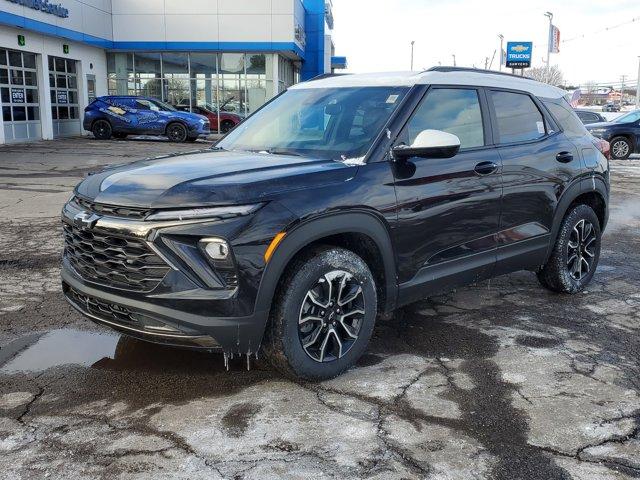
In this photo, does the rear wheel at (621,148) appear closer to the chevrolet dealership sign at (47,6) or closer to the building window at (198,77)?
the building window at (198,77)

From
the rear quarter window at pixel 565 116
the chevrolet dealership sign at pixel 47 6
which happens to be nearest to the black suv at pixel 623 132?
the rear quarter window at pixel 565 116

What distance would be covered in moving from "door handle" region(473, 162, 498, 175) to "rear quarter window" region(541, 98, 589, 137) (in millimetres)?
1187

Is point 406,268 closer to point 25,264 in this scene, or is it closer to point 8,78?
point 25,264

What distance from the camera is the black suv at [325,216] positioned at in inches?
125

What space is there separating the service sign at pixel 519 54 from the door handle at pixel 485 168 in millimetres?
44151

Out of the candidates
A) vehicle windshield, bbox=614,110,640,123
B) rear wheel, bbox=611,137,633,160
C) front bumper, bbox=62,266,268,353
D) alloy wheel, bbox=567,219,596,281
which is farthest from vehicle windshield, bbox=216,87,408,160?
rear wheel, bbox=611,137,633,160

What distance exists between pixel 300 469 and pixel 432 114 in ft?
8.18

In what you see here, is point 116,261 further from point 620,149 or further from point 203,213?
point 620,149

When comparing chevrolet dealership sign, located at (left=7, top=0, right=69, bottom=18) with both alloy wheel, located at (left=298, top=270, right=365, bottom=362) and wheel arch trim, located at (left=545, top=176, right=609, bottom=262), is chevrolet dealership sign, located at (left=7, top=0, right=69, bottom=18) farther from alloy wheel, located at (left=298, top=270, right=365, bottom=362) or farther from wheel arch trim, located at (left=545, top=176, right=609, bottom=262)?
alloy wheel, located at (left=298, top=270, right=365, bottom=362)

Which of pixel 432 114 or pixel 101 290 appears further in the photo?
pixel 432 114

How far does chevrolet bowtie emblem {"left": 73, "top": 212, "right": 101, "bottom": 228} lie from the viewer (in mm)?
3372

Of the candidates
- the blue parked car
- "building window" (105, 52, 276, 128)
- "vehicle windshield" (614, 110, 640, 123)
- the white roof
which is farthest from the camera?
"building window" (105, 52, 276, 128)

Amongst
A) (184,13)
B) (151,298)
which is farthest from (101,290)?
(184,13)

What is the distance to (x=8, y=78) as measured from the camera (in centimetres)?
2111
